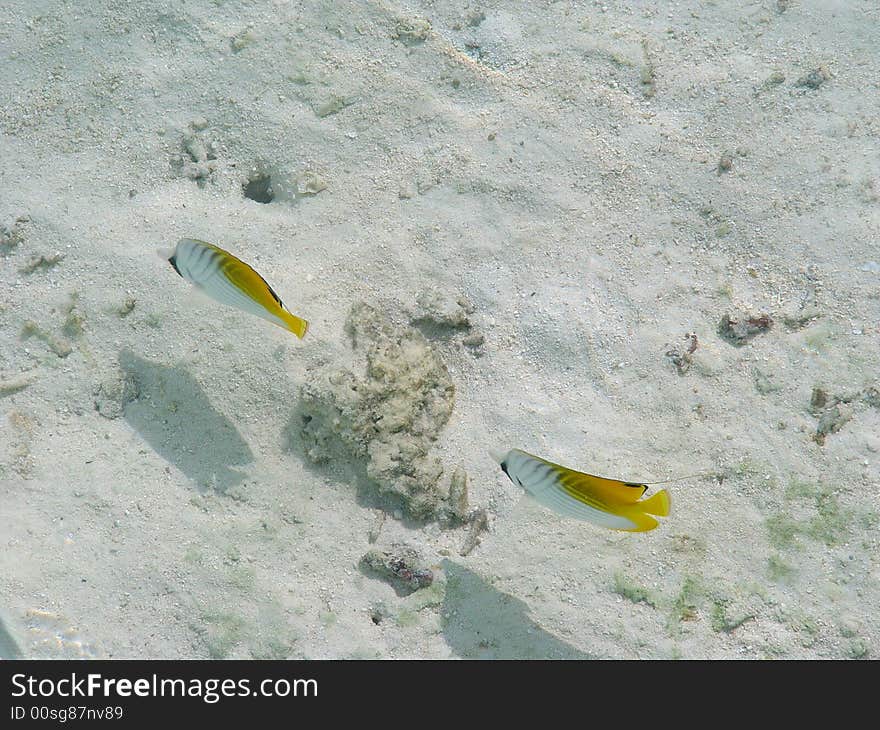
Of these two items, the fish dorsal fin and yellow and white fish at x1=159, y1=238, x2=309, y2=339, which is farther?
yellow and white fish at x1=159, y1=238, x2=309, y2=339

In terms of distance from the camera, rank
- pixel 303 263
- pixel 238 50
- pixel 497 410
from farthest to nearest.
A: pixel 238 50, pixel 303 263, pixel 497 410

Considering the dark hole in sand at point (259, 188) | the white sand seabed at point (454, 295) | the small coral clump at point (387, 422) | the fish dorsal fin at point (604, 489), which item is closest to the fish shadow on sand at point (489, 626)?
the white sand seabed at point (454, 295)

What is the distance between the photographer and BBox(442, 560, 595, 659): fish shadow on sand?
343cm

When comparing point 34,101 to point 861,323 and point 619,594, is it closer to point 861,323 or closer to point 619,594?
point 619,594

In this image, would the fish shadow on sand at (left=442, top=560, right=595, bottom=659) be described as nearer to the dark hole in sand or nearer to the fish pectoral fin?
the fish pectoral fin

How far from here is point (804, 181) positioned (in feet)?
15.5

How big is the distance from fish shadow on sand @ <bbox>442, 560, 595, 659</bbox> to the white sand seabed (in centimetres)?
2

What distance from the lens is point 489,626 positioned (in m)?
3.48

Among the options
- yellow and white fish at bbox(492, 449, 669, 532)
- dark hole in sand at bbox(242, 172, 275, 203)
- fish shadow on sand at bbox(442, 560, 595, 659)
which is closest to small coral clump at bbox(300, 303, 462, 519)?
fish shadow on sand at bbox(442, 560, 595, 659)

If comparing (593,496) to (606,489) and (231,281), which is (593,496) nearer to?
(606,489)

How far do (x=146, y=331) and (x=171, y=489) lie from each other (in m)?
0.98

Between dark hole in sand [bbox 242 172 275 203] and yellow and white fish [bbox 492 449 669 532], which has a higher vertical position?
A: yellow and white fish [bbox 492 449 669 532]

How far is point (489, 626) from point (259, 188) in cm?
323
